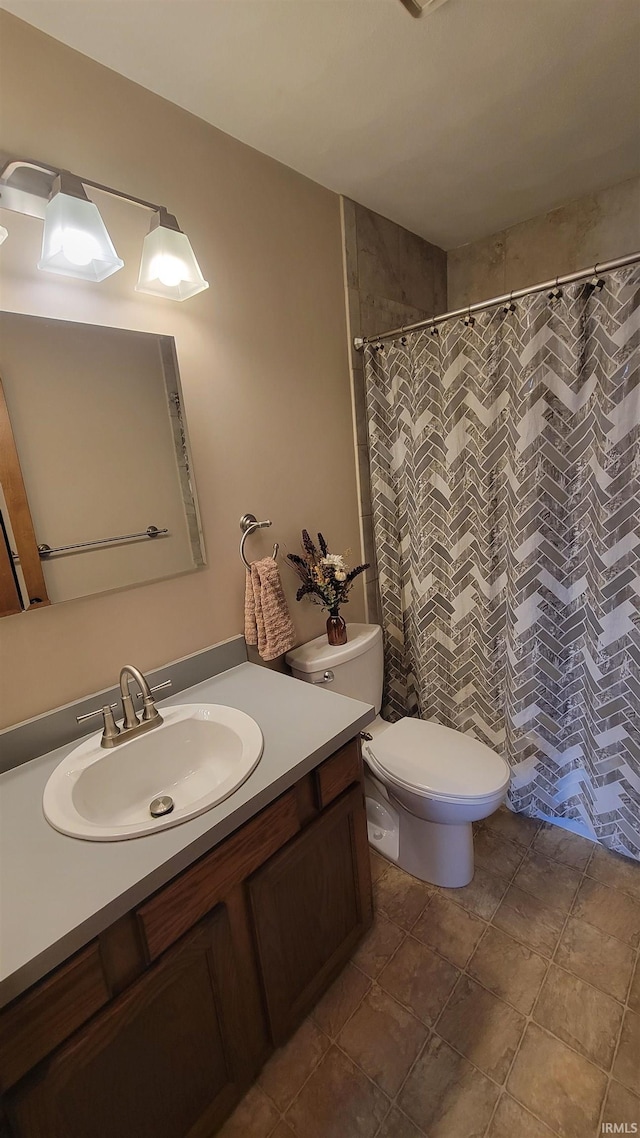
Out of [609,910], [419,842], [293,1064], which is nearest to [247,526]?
[419,842]

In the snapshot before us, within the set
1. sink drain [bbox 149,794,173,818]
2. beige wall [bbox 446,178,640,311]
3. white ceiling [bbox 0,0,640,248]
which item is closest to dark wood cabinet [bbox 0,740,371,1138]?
sink drain [bbox 149,794,173,818]

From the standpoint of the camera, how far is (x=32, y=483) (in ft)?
→ 3.42

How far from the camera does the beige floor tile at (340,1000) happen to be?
119 centimetres

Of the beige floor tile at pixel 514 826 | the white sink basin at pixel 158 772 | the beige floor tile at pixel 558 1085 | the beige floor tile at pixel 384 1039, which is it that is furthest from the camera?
the beige floor tile at pixel 514 826

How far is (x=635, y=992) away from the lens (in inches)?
A: 47.3

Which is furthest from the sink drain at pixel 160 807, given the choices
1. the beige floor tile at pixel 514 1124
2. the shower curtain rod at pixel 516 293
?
the shower curtain rod at pixel 516 293

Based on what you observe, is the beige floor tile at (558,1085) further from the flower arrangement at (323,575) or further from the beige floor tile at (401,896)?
the flower arrangement at (323,575)

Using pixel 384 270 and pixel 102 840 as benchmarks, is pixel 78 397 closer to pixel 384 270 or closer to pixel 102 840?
pixel 102 840

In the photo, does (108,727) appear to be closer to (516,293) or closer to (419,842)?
(419,842)

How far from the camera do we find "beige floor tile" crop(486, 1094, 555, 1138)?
0.97 meters

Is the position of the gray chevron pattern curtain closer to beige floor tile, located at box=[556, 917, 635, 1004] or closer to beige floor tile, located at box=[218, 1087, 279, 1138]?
beige floor tile, located at box=[556, 917, 635, 1004]

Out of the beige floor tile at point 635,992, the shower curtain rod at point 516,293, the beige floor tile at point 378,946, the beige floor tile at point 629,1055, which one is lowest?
the beige floor tile at point 378,946

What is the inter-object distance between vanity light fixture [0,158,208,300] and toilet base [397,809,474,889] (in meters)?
1.78

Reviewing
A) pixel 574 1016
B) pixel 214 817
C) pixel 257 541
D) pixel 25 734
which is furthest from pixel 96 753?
pixel 574 1016
